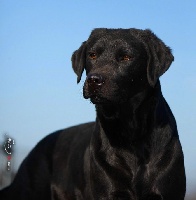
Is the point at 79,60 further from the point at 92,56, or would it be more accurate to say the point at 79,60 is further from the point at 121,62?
the point at 121,62

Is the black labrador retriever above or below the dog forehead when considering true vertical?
below

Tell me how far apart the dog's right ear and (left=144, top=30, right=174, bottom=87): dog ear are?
805 millimetres

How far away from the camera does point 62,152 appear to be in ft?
31.2

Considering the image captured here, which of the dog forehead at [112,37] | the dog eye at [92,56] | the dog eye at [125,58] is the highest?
the dog forehead at [112,37]

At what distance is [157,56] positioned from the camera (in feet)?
25.6

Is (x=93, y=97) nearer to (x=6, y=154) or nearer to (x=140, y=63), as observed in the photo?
(x=140, y=63)

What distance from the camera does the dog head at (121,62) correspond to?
285 inches

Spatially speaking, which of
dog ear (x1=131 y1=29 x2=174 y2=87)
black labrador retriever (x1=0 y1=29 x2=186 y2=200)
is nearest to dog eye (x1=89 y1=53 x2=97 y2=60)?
black labrador retriever (x1=0 y1=29 x2=186 y2=200)

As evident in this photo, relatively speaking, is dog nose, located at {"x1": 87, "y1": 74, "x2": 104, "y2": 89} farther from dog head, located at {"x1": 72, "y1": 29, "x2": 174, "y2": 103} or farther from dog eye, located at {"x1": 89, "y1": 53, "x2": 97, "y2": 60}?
dog eye, located at {"x1": 89, "y1": 53, "x2": 97, "y2": 60}

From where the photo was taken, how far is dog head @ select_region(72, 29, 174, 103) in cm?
723

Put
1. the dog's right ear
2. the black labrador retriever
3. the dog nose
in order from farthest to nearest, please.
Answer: the dog's right ear → the black labrador retriever → the dog nose

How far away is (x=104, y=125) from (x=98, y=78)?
0.88 meters

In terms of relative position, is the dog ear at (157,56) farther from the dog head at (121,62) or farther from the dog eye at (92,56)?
the dog eye at (92,56)

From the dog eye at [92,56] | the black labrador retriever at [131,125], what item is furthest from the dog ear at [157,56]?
the dog eye at [92,56]
